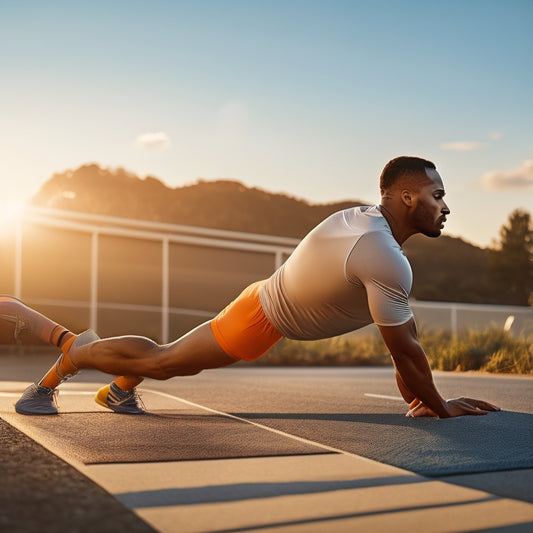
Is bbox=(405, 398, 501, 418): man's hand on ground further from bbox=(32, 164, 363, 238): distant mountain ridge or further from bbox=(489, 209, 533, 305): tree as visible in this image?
bbox=(32, 164, 363, 238): distant mountain ridge

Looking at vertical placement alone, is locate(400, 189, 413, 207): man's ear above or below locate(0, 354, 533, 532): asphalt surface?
above

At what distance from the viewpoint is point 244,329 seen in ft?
13.4

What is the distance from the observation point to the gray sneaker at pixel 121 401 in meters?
4.54

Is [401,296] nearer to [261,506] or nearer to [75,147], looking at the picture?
[261,506]

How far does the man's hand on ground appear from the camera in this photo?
406 cm

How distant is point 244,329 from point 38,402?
132 centimetres

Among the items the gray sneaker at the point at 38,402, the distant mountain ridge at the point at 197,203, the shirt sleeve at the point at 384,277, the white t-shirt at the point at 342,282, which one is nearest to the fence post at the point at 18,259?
the gray sneaker at the point at 38,402

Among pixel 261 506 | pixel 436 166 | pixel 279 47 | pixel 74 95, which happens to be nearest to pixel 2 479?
pixel 261 506

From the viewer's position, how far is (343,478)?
2801 millimetres

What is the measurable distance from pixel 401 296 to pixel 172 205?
9824cm

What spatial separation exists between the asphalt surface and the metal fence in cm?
1310

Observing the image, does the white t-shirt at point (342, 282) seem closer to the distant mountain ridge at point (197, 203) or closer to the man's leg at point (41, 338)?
the man's leg at point (41, 338)

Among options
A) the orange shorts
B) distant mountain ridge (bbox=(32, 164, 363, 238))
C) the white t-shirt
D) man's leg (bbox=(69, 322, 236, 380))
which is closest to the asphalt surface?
man's leg (bbox=(69, 322, 236, 380))

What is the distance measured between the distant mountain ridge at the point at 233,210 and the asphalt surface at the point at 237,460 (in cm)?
5794
